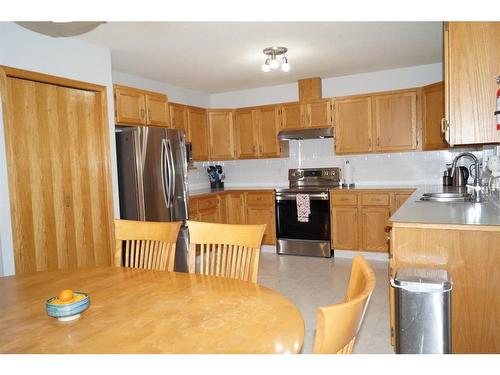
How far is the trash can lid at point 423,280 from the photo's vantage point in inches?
72.7

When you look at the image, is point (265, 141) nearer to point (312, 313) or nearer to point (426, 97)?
point (426, 97)

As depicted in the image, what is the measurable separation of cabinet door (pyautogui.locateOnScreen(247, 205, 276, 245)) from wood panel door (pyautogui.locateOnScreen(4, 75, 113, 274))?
2112 millimetres

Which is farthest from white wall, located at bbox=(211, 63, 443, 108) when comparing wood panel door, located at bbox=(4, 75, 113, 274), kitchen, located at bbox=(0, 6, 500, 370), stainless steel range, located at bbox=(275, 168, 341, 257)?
wood panel door, located at bbox=(4, 75, 113, 274)

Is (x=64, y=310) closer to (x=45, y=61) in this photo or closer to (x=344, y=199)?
(x=45, y=61)

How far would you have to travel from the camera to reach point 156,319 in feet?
3.69

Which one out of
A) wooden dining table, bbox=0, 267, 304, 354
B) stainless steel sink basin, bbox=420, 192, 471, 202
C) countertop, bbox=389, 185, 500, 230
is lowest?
wooden dining table, bbox=0, 267, 304, 354

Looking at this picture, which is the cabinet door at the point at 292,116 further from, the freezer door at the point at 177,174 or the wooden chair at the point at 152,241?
the wooden chair at the point at 152,241

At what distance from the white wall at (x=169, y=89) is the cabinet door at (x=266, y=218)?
177 centimetres

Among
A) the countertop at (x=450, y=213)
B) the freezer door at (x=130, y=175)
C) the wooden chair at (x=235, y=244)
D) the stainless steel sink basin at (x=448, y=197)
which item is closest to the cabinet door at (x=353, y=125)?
the stainless steel sink basin at (x=448, y=197)

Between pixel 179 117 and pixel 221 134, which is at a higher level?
pixel 179 117

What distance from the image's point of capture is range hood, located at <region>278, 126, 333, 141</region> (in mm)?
4797

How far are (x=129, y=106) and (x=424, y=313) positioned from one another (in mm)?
3184

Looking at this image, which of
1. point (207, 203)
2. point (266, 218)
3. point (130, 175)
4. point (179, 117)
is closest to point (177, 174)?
point (130, 175)

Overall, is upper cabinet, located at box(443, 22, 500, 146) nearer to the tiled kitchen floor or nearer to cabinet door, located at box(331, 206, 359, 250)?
the tiled kitchen floor
